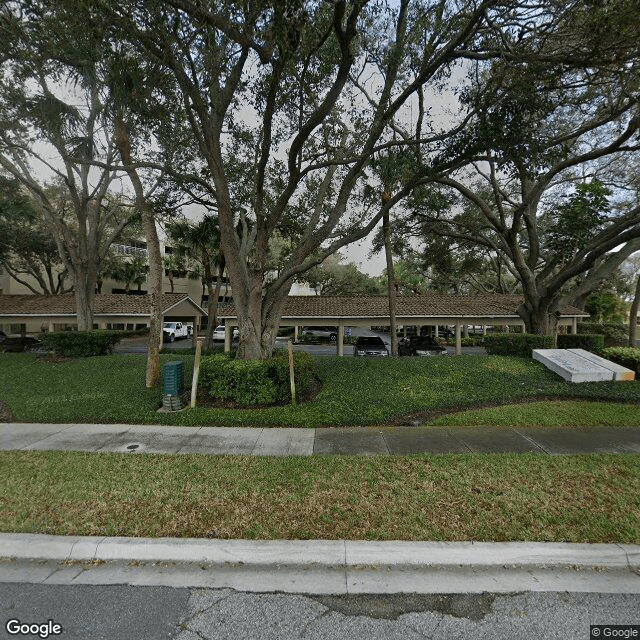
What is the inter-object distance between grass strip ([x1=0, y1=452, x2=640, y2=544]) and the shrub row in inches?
109

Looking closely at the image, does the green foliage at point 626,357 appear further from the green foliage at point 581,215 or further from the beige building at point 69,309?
the beige building at point 69,309

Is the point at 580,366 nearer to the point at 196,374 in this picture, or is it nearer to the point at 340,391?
the point at 340,391

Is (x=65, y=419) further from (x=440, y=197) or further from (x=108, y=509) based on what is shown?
(x=440, y=197)

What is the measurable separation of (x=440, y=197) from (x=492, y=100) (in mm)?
6791

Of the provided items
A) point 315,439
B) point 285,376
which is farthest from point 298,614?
point 285,376

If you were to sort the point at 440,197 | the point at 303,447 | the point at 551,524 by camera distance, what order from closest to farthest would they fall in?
1. the point at 551,524
2. the point at 303,447
3. the point at 440,197

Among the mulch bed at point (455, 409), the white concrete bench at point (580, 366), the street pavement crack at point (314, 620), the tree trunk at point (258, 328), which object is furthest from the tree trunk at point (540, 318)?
the street pavement crack at point (314, 620)

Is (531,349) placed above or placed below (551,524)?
above

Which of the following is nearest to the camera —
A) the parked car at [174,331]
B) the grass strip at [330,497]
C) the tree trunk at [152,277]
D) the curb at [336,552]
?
the curb at [336,552]

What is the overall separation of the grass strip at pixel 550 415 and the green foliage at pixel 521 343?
3860 mm

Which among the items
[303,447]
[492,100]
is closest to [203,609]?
[303,447]

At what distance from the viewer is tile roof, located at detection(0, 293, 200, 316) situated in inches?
813

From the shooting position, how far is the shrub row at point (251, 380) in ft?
26.5

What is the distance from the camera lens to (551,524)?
356 centimetres
